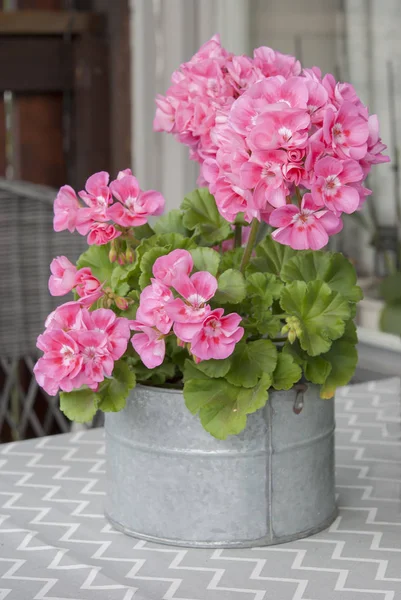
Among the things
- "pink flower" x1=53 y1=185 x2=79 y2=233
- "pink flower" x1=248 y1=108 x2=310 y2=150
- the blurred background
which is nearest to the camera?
"pink flower" x1=248 y1=108 x2=310 y2=150

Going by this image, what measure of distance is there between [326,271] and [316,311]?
55mm

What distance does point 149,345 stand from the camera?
2.60 feet

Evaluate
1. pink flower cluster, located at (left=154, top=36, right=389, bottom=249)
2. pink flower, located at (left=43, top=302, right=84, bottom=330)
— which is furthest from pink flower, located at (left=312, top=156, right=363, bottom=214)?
pink flower, located at (left=43, top=302, right=84, bottom=330)

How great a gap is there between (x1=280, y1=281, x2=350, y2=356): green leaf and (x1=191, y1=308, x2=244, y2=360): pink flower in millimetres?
64

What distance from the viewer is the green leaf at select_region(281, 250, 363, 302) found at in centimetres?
86

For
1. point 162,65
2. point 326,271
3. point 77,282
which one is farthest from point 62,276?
point 162,65

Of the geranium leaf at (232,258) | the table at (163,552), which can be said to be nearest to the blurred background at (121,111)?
the table at (163,552)

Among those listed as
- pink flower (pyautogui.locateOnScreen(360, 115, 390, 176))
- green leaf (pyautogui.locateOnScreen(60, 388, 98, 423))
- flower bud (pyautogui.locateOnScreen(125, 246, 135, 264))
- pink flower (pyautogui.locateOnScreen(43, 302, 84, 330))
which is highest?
pink flower (pyautogui.locateOnScreen(360, 115, 390, 176))

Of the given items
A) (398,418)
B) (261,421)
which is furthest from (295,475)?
(398,418)

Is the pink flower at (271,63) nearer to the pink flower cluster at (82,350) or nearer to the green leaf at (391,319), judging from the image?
the pink flower cluster at (82,350)

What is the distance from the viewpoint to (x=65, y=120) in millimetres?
2535

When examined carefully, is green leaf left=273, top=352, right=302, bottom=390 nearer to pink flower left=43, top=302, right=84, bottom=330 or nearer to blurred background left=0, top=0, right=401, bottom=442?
pink flower left=43, top=302, right=84, bottom=330

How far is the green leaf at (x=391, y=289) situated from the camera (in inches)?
75.7

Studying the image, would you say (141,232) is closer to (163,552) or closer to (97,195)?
(97,195)
